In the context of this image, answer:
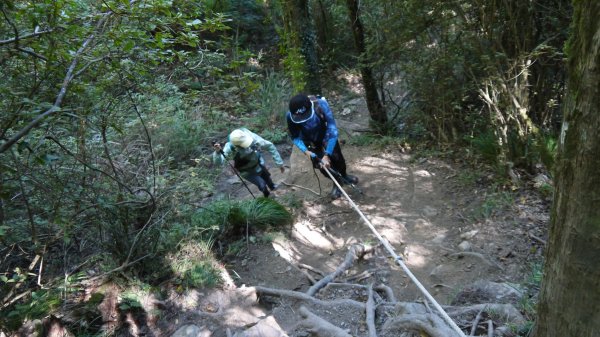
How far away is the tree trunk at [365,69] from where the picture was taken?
27.6 feet

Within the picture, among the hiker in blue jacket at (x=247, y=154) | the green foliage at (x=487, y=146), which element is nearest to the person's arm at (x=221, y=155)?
the hiker in blue jacket at (x=247, y=154)

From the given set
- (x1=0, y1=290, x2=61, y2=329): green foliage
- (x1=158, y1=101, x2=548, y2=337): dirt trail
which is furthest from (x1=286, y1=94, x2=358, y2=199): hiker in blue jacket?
(x1=0, y1=290, x2=61, y2=329): green foliage

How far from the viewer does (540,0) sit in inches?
232

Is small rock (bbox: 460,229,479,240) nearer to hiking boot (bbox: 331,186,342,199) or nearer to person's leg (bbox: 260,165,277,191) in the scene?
hiking boot (bbox: 331,186,342,199)

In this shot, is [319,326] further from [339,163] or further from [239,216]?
[339,163]

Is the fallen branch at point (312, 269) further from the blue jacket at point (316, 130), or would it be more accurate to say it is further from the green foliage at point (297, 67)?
the green foliage at point (297, 67)

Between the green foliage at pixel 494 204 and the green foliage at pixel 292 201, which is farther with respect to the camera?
the green foliage at pixel 292 201

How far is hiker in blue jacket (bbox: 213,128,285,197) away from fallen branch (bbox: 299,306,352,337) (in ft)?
10.5

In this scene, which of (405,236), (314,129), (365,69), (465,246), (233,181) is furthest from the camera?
(233,181)

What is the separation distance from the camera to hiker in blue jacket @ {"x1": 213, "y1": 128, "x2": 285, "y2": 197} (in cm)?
651

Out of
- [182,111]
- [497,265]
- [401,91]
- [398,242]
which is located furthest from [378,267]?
[182,111]

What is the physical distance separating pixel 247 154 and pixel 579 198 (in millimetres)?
5791

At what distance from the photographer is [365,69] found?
8.82 meters

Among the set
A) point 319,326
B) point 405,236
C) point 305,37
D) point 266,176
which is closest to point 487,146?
point 405,236
